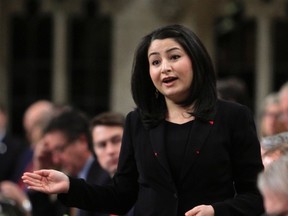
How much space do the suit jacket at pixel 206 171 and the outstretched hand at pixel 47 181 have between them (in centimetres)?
5

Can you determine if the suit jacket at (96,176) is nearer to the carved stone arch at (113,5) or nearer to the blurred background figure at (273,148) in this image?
the blurred background figure at (273,148)

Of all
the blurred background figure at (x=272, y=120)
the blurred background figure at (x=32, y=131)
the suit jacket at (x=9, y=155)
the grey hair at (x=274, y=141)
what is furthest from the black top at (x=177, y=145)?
the suit jacket at (x=9, y=155)

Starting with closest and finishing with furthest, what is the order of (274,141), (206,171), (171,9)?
1. (206,171)
2. (274,141)
3. (171,9)

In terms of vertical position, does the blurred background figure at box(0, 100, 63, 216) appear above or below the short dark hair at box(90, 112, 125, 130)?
below

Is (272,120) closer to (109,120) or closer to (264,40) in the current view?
(109,120)

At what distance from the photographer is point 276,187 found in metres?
3.24

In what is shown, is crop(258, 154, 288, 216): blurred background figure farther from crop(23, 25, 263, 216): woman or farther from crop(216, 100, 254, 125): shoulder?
crop(216, 100, 254, 125): shoulder

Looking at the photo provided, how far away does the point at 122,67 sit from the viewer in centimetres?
1533

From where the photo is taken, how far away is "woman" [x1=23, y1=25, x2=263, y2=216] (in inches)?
160

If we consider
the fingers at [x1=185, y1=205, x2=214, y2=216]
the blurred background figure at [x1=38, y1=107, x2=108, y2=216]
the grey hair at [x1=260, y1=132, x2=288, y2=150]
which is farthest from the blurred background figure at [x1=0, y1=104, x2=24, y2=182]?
the fingers at [x1=185, y1=205, x2=214, y2=216]

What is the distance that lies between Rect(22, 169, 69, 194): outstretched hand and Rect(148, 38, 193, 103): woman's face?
1.70 feet

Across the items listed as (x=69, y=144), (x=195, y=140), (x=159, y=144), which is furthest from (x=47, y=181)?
(x=69, y=144)

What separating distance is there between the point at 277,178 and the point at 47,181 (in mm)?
→ 1204

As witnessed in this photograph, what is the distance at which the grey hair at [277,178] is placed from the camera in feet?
10.6
